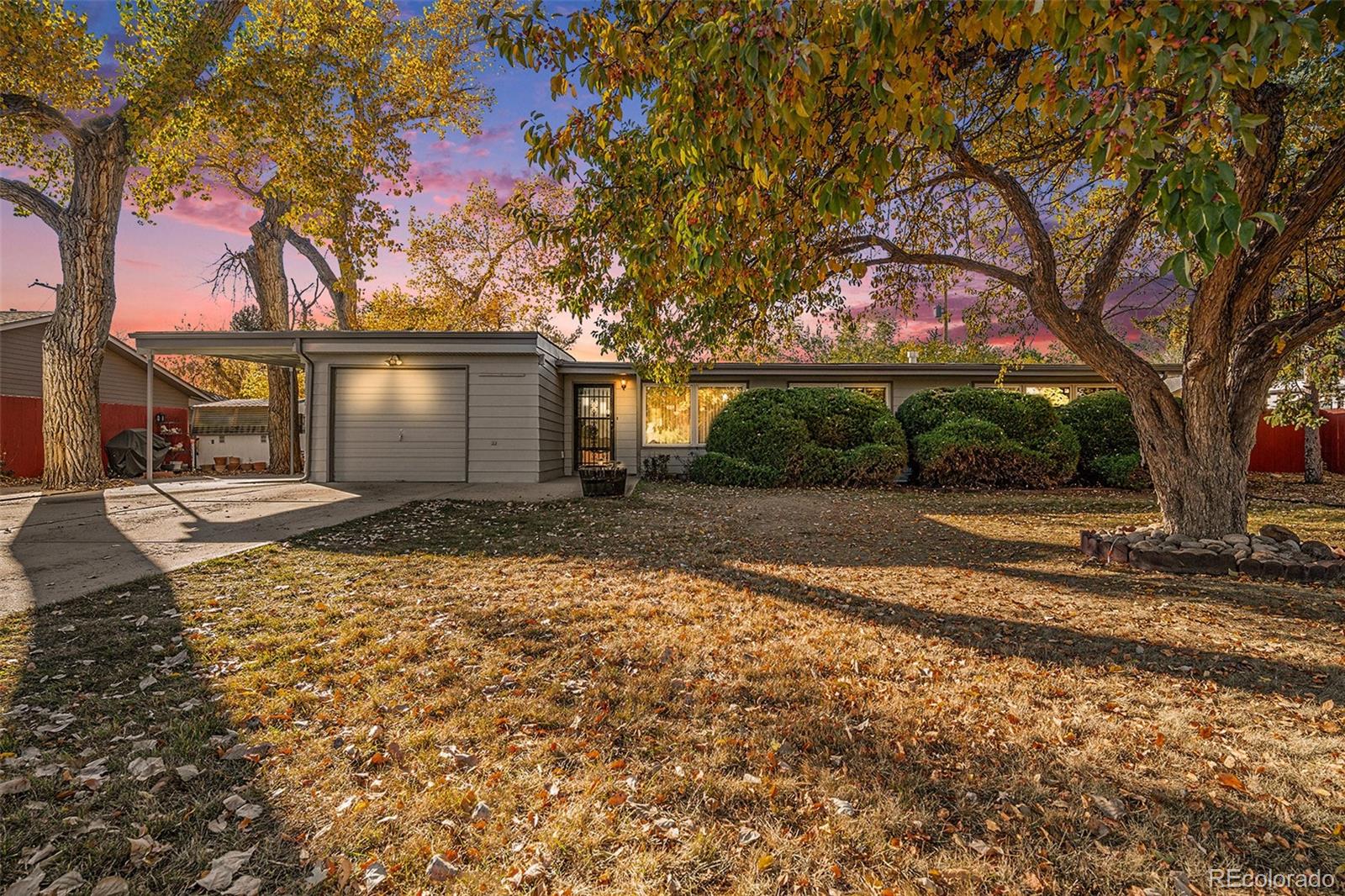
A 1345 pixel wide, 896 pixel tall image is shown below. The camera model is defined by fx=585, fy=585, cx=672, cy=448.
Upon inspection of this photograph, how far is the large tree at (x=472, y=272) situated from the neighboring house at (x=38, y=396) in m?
6.29

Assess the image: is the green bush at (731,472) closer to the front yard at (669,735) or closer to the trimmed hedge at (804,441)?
the trimmed hedge at (804,441)

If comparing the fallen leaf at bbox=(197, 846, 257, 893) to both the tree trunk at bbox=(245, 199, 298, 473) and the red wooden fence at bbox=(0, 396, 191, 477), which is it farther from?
the tree trunk at bbox=(245, 199, 298, 473)

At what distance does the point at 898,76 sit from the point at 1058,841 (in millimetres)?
2856

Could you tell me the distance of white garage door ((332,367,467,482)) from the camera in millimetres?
11508

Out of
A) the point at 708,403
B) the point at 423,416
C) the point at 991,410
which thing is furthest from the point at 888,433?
the point at 423,416

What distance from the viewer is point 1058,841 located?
1.76 metres

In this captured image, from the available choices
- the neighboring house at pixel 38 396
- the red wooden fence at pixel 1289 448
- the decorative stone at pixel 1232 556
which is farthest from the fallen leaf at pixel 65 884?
the red wooden fence at pixel 1289 448

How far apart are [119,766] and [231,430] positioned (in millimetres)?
20662

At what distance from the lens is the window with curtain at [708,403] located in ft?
46.9

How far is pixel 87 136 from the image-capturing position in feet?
32.1

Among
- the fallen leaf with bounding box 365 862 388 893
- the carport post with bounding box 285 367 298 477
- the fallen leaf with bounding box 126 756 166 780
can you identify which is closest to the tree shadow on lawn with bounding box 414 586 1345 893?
the fallen leaf with bounding box 365 862 388 893

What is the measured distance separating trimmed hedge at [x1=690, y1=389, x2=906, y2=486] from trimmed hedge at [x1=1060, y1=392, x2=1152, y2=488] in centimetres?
364

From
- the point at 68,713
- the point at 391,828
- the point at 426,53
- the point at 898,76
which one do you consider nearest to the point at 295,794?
the point at 391,828

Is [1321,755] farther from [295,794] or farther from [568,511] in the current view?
[568,511]
